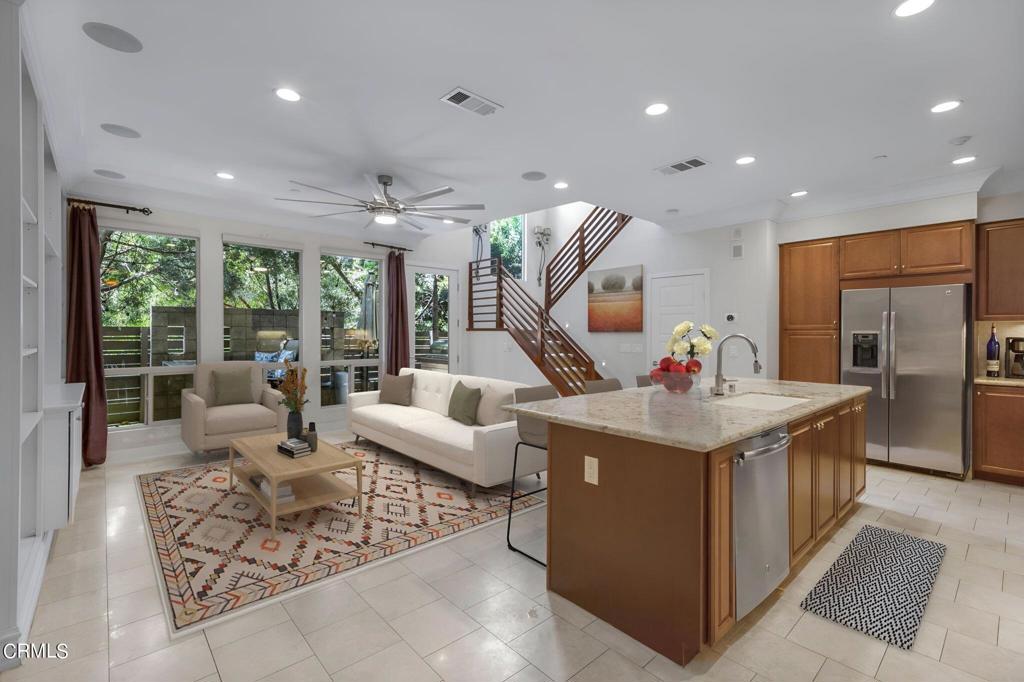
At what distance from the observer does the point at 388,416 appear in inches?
193

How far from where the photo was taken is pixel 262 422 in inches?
193

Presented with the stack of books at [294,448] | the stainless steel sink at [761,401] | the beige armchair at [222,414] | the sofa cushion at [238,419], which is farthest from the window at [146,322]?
the stainless steel sink at [761,401]

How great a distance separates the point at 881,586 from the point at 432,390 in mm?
4047

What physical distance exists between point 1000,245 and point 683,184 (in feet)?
9.41

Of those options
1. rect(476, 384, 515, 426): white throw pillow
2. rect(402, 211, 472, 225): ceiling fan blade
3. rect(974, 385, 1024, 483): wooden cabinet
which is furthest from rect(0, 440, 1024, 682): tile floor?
rect(402, 211, 472, 225): ceiling fan blade

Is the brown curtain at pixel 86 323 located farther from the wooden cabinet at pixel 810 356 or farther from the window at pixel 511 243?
the wooden cabinet at pixel 810 356

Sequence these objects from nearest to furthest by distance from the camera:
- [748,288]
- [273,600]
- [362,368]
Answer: [273,600], [748,288], [362,368]

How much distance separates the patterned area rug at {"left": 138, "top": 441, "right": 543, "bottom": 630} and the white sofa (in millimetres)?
233

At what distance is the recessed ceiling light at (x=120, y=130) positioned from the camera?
3377mm

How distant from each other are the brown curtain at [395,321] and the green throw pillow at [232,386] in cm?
191

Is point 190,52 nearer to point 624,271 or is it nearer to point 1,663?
point 1,663

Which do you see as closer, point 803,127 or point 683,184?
point 803,127

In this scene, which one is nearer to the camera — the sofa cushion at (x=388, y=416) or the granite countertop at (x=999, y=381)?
the granite countertop at (x=999, y=381)

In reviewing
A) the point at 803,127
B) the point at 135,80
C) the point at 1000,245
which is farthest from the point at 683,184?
the point at 135,80
